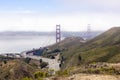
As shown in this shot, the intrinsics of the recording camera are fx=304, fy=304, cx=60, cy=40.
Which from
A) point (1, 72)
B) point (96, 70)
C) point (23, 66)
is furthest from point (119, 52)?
point (96, 70)

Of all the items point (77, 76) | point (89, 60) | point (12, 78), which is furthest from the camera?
point (89, 60)

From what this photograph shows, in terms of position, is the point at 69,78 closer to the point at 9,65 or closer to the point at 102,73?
the point at 102,73

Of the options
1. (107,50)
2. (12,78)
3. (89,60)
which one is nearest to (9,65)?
(12,78)

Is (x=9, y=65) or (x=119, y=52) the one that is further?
(x=9, y=65)

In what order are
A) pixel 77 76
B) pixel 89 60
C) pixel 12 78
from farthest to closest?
pixel 89 60 < pixel 12 78 < pixel 77 76

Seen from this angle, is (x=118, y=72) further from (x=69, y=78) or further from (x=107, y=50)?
(x=107, y=50)

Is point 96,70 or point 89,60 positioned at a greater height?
point 96,70

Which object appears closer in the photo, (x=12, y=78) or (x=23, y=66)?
(x=12, y=78)

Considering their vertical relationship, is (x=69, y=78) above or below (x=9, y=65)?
above
